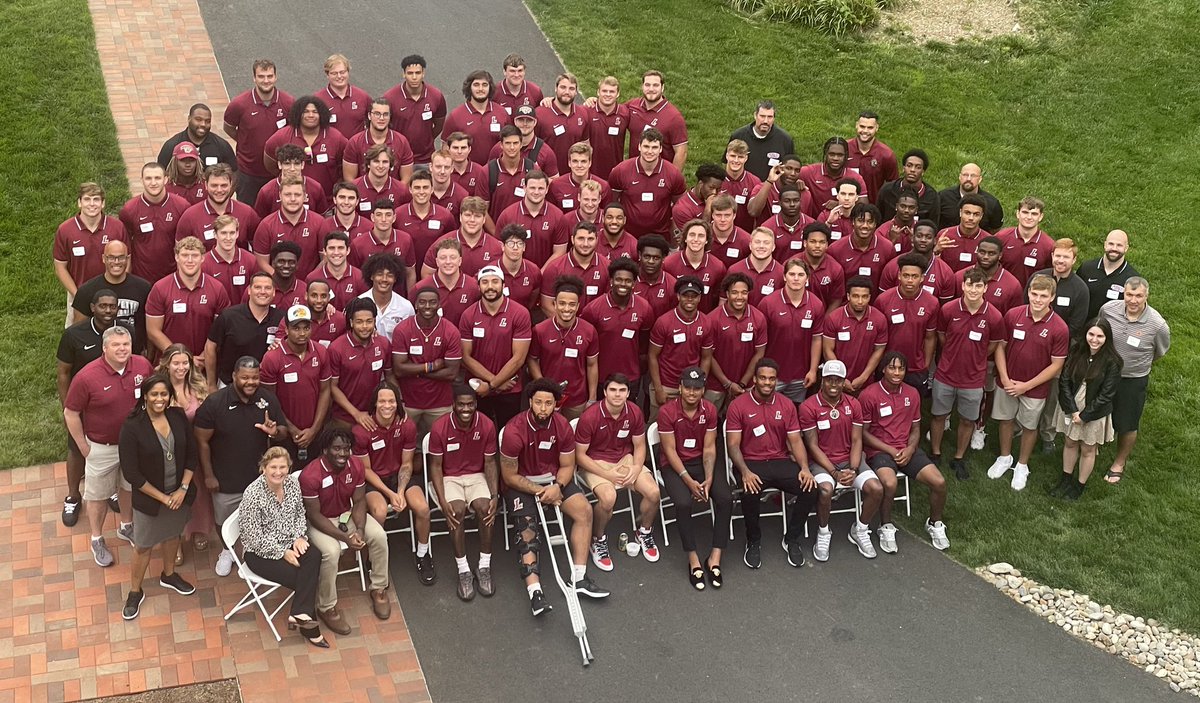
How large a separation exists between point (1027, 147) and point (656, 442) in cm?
898

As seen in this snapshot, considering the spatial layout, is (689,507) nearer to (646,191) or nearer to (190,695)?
(646,191)

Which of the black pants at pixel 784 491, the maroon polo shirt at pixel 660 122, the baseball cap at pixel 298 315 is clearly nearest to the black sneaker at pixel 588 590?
the black pants at pixel 784 491

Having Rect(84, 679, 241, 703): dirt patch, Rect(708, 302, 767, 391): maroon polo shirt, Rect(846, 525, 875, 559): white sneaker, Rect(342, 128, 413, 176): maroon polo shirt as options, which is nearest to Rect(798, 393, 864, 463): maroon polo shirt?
Rect(846, 525, 875, 559): white sneaker

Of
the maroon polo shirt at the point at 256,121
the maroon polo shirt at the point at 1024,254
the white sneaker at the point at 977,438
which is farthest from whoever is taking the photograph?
the maroon polo shirt at the point at 256,121

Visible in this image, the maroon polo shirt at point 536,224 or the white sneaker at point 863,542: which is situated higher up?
the maroon polo shirt at point 536,224

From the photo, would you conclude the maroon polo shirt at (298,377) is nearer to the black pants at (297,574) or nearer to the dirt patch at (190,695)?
the black pants at (297,574)

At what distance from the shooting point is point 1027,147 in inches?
722

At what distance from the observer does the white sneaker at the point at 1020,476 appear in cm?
1295

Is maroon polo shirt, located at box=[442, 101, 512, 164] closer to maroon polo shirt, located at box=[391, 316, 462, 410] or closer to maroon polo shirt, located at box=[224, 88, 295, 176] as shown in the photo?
maroon polo shirt, located at box=[224, 88, 295, 176]

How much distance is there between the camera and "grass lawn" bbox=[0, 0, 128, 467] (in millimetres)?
12891

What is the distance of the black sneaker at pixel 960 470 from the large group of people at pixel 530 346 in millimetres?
33

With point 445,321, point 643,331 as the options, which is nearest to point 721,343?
point 643,331

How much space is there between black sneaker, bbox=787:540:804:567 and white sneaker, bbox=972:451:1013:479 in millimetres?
2446

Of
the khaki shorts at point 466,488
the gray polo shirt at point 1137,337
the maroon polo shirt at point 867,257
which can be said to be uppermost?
the gray polo shirt at point 1137,337
